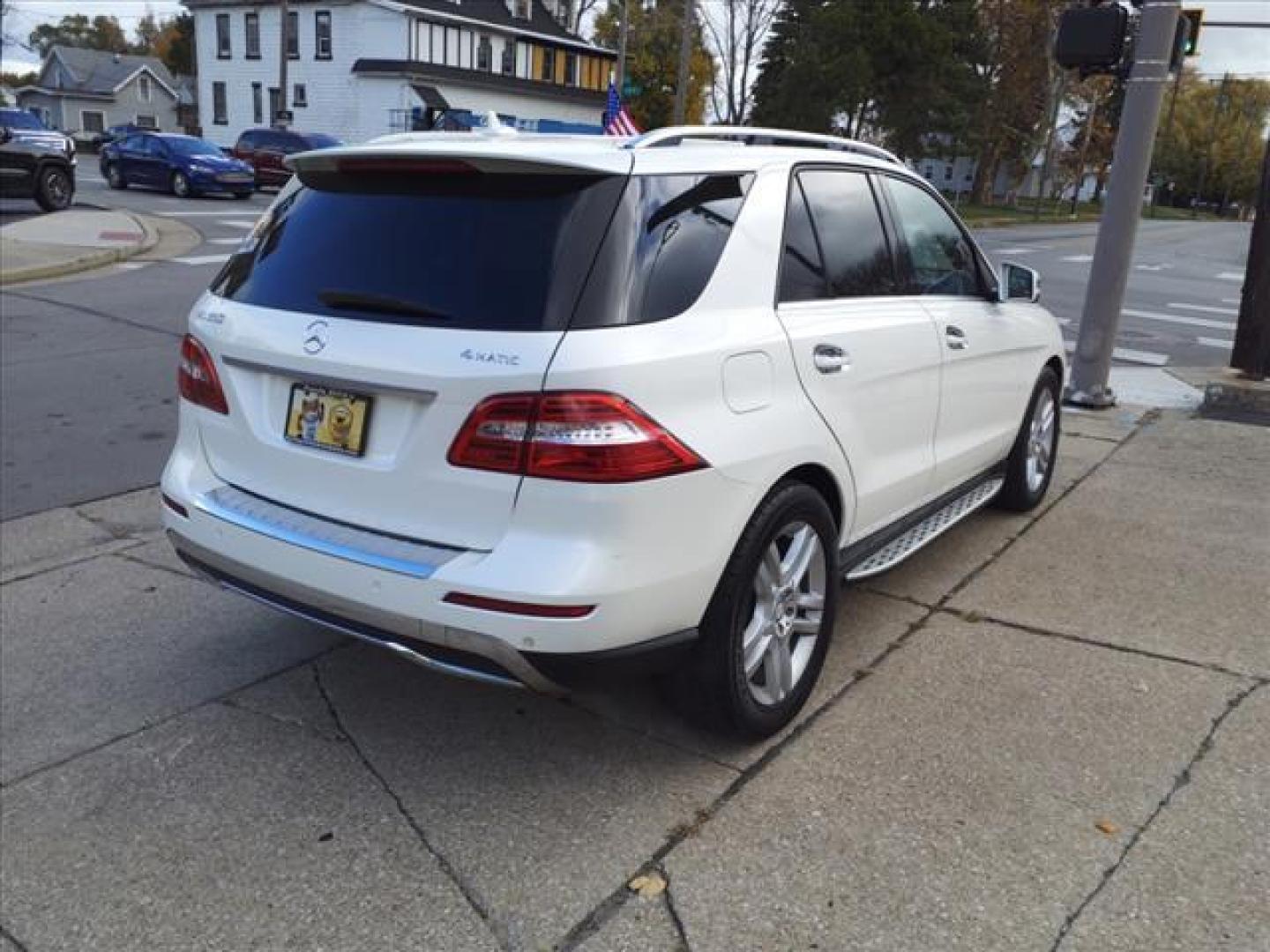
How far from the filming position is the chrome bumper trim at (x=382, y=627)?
9.05 feet

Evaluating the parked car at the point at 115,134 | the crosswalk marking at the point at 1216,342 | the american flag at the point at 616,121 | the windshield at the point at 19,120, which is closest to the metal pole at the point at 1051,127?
the american flag at the point at 616,121

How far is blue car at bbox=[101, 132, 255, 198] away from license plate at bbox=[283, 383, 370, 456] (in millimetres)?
25660

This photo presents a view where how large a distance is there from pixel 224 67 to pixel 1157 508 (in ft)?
178

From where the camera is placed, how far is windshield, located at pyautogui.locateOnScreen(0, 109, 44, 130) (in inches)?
1017

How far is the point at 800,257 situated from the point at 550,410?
1216mm

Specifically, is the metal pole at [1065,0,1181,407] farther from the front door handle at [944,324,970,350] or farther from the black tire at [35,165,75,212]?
the black tire at [35,165,75,212]

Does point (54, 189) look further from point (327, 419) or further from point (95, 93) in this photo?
point (95, 93)

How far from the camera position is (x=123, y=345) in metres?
9.72

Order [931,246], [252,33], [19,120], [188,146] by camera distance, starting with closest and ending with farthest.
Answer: [931,246]
[19,120]
[188,146]
[252,33]

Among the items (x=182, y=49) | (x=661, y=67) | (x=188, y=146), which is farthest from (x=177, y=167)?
(x=182, y=49)

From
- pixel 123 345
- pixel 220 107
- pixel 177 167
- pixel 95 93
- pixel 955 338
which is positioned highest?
pixel 95 93

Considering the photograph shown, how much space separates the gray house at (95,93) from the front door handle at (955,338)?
3034 inches

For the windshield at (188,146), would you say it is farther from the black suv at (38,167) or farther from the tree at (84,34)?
the tree at (84,34)

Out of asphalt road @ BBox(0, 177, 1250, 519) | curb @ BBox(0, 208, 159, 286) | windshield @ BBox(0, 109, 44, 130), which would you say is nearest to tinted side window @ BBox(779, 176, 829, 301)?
asphalt road @ BBox(0, 177, 1250, 519)
